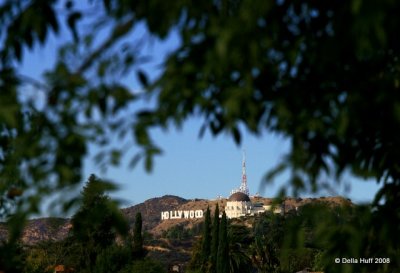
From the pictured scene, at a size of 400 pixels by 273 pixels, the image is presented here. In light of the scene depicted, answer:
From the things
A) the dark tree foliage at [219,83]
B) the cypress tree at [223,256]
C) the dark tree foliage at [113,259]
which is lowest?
the dark tree foliage at [219,83]

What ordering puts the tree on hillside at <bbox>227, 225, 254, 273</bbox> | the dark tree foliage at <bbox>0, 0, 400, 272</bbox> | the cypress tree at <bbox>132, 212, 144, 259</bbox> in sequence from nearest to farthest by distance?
the dark tree foliage at <bbox>0, 0, 400, 272</bbox>
the cypress tree at <bbox>132, 212, 144, 259</bbox>
the tree on hillside at <bbox>227, 225, 254, 273</bbox>

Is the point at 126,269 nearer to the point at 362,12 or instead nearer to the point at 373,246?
the point at 373,246

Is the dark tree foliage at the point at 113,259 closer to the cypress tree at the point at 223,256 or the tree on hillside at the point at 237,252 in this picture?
the cypress tree at the point at 223,256

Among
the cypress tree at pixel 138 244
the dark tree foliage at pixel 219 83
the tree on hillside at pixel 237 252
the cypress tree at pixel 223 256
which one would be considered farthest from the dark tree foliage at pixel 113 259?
the dark tree foliage at pixel 219 83

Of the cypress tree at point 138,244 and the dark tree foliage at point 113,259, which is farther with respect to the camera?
the cypress tree at point 138,244

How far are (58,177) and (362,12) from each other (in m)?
2.35

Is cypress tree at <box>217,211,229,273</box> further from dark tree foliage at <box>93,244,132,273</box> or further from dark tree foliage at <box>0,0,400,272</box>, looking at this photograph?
dark tree foliage at <box>0,0,400,272</box>

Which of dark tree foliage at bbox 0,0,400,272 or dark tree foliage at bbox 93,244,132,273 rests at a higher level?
dark tree foliage at bbox 93,244,132,273

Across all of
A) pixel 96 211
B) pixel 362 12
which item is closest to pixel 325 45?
pixel 362 12

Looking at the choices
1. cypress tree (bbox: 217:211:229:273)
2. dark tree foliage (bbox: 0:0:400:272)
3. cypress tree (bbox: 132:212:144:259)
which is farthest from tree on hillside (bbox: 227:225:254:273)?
dark tree foliage (bbox: 0:0:400:272)

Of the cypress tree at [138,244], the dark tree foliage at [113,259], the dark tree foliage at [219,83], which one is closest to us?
the dark tree foliage at [219,83]

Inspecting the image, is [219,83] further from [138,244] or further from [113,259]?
[138,244]

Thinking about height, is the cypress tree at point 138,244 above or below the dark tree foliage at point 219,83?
above

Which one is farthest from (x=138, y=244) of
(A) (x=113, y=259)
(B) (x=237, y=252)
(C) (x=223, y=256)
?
(A) (x=113, y=259)
